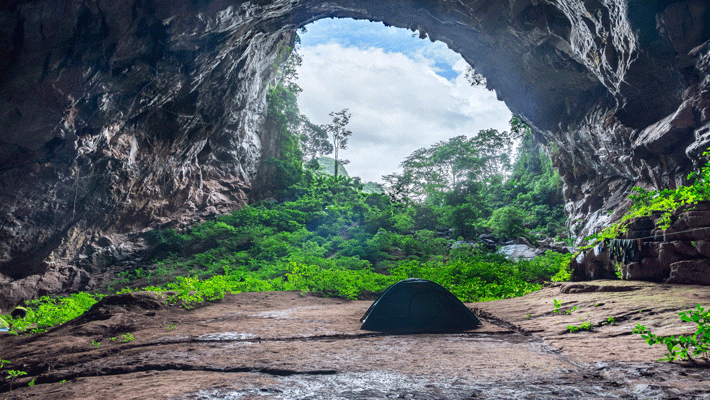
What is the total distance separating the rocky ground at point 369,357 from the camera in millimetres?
2699

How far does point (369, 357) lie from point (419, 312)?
188 centimetres

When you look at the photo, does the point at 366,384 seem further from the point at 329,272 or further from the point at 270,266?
the point at 270,266

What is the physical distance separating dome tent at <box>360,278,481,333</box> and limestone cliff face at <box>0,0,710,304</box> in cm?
715

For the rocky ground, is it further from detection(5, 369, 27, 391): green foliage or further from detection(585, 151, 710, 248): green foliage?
detection(585, 151, 710, 248): green foliage

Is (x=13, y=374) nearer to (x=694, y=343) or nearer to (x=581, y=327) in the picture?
(x=694, y=343)

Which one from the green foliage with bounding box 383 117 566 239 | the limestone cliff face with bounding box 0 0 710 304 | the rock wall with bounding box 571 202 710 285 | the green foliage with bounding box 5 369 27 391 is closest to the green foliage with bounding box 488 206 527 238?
the green foliage with bounding box 383 117 566 239

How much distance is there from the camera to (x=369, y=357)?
3.88 m

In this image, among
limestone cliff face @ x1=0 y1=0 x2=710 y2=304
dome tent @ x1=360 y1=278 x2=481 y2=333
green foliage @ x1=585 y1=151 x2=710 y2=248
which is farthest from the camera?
limestone cliff face @ x1=0 y1=0 x2=710 y2=304

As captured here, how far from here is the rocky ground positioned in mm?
2699

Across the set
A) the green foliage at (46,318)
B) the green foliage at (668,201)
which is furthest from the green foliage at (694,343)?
the green foliage at (46,318)

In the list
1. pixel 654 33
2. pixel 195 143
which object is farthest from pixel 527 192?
pixel 195 143

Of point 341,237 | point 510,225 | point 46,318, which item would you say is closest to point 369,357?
point 46,318

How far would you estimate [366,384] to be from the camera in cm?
292

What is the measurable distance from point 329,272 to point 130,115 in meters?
9.53
